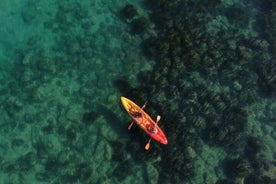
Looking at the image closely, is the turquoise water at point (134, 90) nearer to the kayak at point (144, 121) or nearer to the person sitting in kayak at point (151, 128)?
the kayak at point (144, 121)

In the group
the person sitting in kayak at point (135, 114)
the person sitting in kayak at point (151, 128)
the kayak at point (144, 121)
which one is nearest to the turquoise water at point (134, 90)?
the kayak at point (144, 121)

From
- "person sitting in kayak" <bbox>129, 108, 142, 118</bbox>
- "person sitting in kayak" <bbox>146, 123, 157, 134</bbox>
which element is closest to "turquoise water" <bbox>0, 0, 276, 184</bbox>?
"person sitting in kayak" <bbox>146, 123, 157, 134</bbox>

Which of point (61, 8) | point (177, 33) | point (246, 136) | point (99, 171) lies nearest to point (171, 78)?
point (177, 33)

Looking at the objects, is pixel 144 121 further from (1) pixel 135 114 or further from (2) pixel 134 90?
(2) pixel 134 90

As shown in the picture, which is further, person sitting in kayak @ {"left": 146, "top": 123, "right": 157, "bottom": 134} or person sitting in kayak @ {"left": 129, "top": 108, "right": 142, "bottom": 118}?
person sitting in kayak @ {"left": 129, "top": 108, "right": 142, "bottom": 118}

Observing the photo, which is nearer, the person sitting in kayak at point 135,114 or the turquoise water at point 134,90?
the turquoise water at point 134,90

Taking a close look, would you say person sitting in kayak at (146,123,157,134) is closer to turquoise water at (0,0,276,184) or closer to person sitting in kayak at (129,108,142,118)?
turquoise water at (0,0,276,184)

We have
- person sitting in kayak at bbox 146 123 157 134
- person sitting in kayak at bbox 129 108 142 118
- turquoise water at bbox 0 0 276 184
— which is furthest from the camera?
person sitting in kayak at bbox 129 108 142 118
